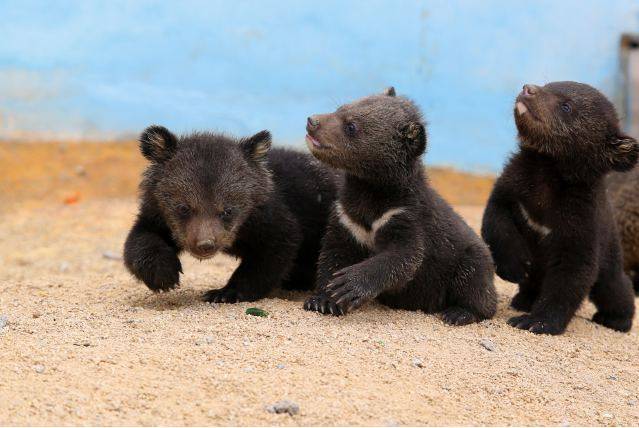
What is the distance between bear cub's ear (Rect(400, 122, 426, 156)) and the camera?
6145 mm

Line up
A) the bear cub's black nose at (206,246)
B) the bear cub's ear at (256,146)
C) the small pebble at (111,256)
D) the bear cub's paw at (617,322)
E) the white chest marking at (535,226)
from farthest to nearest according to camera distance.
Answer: the small pebble at (111,256) → the bear cub's paw at (617,322) → the white chest marking at (535,226) → the bear cub's ear at (256,146) → the bear cub's black nose at (206,246)

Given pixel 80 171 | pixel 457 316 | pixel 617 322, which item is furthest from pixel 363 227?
pixel 80 171

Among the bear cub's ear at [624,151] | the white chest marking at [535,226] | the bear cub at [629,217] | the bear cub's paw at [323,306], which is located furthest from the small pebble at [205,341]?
the bear cub at [629,217]

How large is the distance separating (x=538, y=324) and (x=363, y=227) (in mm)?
1678

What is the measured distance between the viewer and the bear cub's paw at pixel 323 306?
19.7 ft

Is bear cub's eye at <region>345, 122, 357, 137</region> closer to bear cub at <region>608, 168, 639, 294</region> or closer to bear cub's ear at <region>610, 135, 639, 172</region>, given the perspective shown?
bear cub's ear at <region>610, 135, 639, 172</region>

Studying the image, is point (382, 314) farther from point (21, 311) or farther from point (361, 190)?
point (21, 311)

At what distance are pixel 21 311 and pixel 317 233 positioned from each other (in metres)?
2.52

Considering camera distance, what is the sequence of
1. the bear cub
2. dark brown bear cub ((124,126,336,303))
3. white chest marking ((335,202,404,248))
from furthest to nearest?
1. the bear cub
2. white chest marking ((335,202,404,248))
3. dark brown bear cub ((124,126,336,303))

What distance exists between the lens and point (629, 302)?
7.51 m

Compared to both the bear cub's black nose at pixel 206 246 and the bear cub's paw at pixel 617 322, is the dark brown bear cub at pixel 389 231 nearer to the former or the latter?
the bear cub's black nose at pixel 206 246

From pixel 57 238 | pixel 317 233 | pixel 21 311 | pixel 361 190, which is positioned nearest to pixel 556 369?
pixel 361 190

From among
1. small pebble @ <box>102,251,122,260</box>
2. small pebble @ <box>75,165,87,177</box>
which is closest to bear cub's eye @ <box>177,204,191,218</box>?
small pebble @ <box>102,251,122,260</box>

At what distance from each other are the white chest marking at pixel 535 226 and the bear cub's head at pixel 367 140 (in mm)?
1349
